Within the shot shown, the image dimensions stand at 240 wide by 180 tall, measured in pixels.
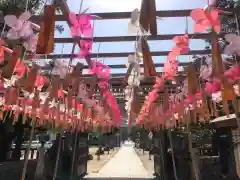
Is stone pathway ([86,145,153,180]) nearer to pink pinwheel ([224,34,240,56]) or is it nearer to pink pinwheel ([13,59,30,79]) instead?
pink pinwheel ([13,59,30,79])

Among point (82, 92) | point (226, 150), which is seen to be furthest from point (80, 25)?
point (226, 150)

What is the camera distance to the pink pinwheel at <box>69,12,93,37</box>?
187 centimetres

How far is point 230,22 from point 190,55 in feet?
2.16

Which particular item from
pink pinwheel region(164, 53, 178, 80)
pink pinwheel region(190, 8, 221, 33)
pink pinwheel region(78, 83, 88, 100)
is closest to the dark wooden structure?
pink pinwheel region(164, 53, 178, 80)

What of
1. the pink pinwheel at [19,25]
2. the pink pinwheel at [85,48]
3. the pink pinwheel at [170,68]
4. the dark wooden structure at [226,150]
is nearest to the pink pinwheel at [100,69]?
the pink pinwheel at [85,48]

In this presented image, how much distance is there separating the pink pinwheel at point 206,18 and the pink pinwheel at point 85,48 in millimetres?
889

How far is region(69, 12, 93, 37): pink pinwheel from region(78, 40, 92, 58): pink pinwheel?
15 cm

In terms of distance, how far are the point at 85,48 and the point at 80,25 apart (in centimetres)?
28

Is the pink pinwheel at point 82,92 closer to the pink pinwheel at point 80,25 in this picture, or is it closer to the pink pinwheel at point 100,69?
the pink pinwheel at point 100,69

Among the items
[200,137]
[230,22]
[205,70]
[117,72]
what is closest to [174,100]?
[117,72]

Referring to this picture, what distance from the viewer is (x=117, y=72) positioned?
4.73 m

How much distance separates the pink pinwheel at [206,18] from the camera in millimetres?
1631

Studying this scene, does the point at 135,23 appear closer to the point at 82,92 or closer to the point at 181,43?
the point at 181,43

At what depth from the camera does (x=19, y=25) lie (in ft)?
5.96
